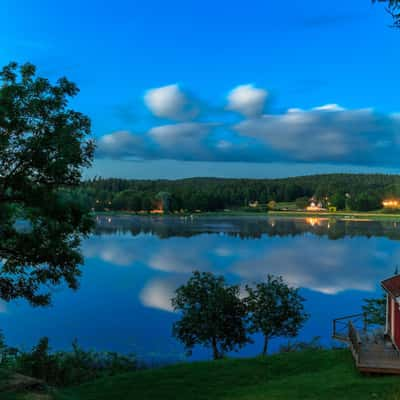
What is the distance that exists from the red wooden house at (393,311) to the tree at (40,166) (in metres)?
10.4

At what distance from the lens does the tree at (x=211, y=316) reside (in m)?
18.8

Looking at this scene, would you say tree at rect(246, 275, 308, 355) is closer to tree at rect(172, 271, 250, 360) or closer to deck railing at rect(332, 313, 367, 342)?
tree at rect(172, 271, 250, 360)

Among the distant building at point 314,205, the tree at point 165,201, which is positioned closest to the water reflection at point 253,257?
the tree at point 165,201

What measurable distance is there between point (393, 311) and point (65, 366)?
12.2m

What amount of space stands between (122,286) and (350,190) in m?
162

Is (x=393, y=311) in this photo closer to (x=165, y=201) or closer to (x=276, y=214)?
(x=165, y=201)

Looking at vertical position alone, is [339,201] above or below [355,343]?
above

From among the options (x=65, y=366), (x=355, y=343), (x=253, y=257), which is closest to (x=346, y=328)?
(x=355, y=343)

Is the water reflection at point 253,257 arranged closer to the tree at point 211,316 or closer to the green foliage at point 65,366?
the tree at point 211,316

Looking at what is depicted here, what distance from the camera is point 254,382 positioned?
12734 mm

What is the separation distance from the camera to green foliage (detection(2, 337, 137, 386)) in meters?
14.1

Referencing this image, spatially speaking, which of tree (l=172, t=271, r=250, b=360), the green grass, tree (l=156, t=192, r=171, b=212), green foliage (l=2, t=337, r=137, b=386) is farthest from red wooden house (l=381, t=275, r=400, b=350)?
tree (l=156, t=192, r=171, b=212)

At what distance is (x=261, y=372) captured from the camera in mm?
13758

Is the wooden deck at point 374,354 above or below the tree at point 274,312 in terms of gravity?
above
